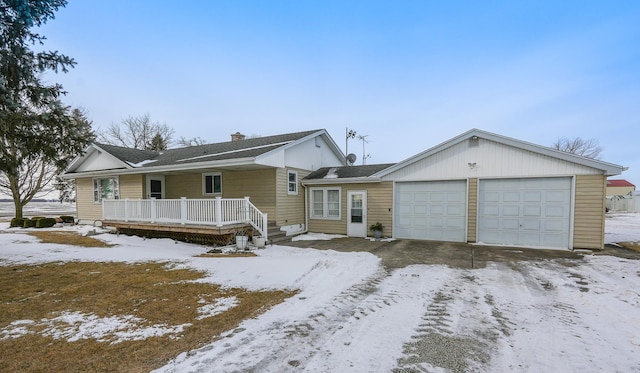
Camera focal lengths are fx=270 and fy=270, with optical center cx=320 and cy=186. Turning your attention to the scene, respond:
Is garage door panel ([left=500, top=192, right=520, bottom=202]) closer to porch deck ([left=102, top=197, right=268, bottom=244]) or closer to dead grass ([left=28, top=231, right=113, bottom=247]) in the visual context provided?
porch deck ([left=102, top=197, right=268, bottom=244])

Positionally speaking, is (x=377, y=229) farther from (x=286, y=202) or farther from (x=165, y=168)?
(x=165, y=168)

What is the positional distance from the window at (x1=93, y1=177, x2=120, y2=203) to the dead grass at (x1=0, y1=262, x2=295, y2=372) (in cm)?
877

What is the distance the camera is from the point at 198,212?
10242 mm

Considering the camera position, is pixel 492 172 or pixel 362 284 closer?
pixel 362 284

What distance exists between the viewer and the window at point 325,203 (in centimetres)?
1280

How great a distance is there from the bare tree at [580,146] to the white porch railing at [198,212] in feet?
144

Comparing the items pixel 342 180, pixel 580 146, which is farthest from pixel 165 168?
pixel 580 146

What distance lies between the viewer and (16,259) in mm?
7871

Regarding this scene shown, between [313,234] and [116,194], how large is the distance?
37.3 feet

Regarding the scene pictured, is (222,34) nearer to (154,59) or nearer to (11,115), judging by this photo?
(154,59)

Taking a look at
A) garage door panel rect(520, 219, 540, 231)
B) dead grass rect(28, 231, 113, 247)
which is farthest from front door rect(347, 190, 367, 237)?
dead grass rect(28, 231, 113, 247)

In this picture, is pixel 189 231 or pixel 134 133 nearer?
pixel 189 231

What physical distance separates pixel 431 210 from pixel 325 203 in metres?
4.73

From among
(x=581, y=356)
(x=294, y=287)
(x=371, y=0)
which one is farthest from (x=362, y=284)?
(x=371, y=0)
